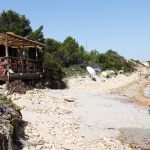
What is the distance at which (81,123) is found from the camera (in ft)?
39.1

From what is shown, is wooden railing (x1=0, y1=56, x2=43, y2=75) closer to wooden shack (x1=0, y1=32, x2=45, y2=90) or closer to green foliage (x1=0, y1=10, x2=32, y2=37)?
wooden shack (x1=0, y1=32, x2=45, y2=90)

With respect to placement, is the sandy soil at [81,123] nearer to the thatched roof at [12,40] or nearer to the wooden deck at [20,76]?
the wooden deck at [20,76]

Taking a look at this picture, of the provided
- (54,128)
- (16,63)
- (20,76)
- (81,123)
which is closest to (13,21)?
(16,63)

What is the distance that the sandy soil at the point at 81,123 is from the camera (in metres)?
9.47

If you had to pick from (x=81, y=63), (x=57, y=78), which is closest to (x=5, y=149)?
(x=57, y=78)

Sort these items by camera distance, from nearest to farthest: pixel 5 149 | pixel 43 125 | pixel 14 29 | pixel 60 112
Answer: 1. pixel 5 149
2. pixel 43 125
3. pixel 60 112
4. pixel 14 29

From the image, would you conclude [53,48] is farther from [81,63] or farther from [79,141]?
[79,141]

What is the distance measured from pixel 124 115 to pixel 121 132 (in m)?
2.71

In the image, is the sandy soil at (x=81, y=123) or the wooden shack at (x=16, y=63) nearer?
the sandy soil at (x=81, y=123)

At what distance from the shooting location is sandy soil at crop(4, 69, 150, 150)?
947cm

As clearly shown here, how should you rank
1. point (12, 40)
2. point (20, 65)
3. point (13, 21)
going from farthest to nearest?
point (13, 21)
point (20, 65)
point (12, 40)

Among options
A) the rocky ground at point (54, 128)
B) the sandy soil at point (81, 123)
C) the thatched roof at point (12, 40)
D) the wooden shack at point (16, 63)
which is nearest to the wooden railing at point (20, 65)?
the wooden shack at point (16, 63)

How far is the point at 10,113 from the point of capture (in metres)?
8.78

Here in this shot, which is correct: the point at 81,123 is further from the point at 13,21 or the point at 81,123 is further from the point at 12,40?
the point at 13,21
